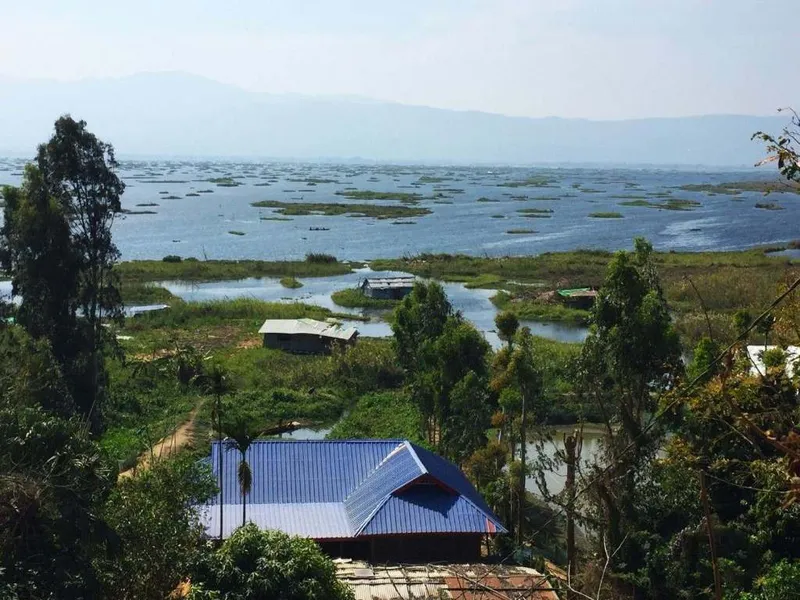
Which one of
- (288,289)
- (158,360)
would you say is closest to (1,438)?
(158,360)

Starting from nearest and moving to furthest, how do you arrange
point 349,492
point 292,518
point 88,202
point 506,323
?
point 292,518, point 506,323, point 349,492, point 88,202

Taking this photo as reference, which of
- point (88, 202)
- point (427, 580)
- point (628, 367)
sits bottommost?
point (427, 580)

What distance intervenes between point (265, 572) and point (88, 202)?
1293cm

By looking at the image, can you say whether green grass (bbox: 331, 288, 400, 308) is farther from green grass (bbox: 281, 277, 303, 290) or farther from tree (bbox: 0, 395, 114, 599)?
tree (bbox: 0, 395, 114, 599)

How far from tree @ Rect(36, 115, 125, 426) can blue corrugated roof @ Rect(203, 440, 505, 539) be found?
5848 mm

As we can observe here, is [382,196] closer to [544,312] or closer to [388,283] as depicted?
[388,283]

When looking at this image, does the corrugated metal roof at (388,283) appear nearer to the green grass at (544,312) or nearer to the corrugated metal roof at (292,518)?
the green grass at (544,312)

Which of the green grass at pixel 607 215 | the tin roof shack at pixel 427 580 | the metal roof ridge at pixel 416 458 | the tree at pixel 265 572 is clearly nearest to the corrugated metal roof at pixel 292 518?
the tin roof shack at pixel 427 580

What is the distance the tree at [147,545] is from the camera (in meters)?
9.10

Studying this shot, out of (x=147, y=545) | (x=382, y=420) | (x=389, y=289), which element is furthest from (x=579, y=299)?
(x=147, y=545)

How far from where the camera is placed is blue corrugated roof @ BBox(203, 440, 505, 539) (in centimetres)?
1297

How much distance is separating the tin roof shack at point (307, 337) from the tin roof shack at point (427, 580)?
1688 centimetres

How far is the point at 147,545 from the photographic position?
927 cm

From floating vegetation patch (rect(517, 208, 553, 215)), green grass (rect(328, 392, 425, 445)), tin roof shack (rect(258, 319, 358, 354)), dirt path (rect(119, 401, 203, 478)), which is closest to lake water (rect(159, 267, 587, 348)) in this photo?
tin roof shack (rect(258, 319, 358, 354))
